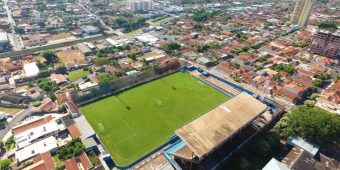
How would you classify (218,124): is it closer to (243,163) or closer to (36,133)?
(243,163)

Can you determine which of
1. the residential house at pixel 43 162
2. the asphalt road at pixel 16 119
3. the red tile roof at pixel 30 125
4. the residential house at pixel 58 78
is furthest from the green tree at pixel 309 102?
the asphalt road at pixel 16 119

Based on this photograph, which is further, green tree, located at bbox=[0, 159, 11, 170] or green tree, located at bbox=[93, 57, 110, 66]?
green tree, located at bbox=[93, 57, 110, 66]

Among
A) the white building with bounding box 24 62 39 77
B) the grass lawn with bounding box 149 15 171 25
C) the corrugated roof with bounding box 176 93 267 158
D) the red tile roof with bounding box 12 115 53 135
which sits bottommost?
the red tile roof with bounding box 12 115 53 135

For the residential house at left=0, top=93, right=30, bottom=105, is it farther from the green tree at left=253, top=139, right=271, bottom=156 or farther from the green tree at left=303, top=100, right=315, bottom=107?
the green tree at left=303, top=100, right=315, bottom=107

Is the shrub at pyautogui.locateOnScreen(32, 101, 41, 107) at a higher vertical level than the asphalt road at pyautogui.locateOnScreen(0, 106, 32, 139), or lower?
higher

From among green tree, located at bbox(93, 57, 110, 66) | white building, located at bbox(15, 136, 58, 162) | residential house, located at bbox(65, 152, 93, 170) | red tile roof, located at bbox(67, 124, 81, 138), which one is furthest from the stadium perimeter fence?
residential house, located at bbox(65, 152, 93, 170)

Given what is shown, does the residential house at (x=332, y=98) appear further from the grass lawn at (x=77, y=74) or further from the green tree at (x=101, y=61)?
the grass lawn at (x=77, y=74)
